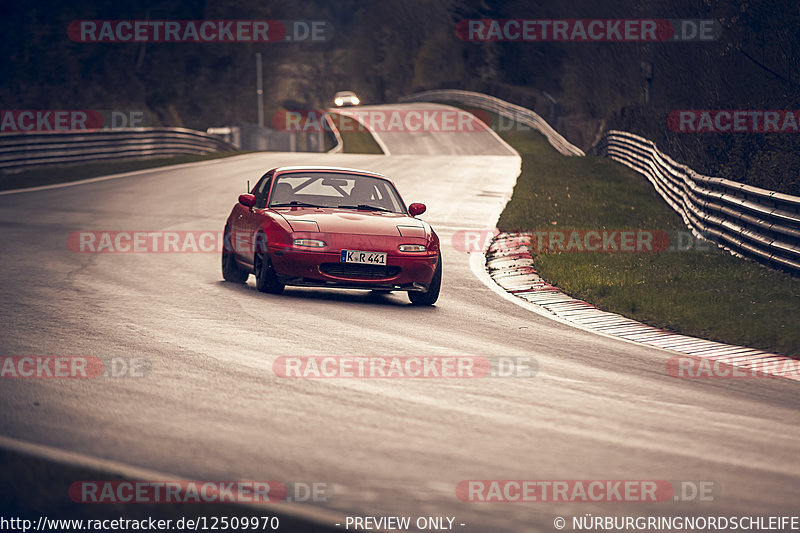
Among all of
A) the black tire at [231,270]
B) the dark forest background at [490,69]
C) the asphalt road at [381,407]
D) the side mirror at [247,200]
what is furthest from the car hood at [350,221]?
the dark forest background at [490,69]

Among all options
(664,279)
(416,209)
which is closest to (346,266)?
(416,209)

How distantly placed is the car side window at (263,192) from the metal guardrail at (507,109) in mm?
32108

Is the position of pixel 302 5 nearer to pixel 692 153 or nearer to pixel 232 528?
pixel 692 153

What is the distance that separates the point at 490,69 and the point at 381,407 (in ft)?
300

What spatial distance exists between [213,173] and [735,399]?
2521 cm

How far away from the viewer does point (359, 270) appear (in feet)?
37.4

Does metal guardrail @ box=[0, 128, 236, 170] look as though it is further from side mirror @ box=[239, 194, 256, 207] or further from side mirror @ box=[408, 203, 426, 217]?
side mirror @ box=[408, 203, 426, 217]

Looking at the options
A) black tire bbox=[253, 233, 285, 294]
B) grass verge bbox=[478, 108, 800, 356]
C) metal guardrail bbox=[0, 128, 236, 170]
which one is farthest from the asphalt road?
metal guardrail bbox=[0, 128, 236, 170]

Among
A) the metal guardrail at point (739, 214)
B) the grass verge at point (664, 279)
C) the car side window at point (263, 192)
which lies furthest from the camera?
the metal guardrail at point (739, 214)

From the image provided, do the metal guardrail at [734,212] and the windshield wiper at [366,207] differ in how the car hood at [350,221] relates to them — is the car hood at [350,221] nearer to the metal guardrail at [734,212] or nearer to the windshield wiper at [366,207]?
the windshield wiper at [366,207]

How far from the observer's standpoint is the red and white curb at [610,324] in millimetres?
8766

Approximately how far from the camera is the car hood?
1155 centimetres

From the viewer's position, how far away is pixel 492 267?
15055 millimetres

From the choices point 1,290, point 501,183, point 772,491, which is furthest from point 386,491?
point 501,183
